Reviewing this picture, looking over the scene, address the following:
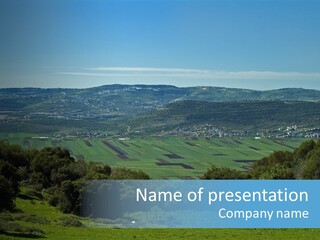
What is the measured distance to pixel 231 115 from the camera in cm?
2316

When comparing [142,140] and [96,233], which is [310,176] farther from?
[96,233]

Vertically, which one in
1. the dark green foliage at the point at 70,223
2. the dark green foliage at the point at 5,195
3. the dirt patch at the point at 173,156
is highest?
the dirt patch at the point at 173,156

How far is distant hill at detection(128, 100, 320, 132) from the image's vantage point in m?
22.5

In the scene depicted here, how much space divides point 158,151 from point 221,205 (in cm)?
767

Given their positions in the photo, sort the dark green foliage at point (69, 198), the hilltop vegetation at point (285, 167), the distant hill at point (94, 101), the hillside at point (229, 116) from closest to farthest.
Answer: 1. the dark green foliage at point (69, 198)
2. the distant hill at point (94, 101)
3. the hilltop vegetation at point (285, 167)
4. the hillside at point (229, 116)

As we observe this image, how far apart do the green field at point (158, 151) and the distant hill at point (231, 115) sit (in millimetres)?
1439

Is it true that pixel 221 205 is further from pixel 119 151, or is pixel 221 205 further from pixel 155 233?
pixel 119 151

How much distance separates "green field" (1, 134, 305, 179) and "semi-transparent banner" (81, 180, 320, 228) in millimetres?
3944

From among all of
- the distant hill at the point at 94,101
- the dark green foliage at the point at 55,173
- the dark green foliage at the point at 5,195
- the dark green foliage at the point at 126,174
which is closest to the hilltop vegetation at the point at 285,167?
the dark green foliage at the point at 126,174

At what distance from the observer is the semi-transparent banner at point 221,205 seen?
12289 millimetres

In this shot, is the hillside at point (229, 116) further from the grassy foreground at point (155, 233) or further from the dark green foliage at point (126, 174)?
the grassy foreground at point (155, 233)

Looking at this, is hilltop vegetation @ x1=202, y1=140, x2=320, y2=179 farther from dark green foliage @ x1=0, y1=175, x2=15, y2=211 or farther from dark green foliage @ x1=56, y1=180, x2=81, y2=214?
dark green foliage @ x1=0, y1=175, x2=15, y2=211

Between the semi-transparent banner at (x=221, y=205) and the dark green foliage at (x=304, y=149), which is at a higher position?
the dark green foliage at (x=304, y=149)

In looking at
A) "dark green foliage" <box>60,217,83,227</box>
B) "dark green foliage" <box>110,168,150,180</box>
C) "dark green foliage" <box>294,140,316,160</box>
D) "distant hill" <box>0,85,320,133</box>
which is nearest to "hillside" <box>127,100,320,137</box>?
"distant hill" <box>0,85,320,133</box>
